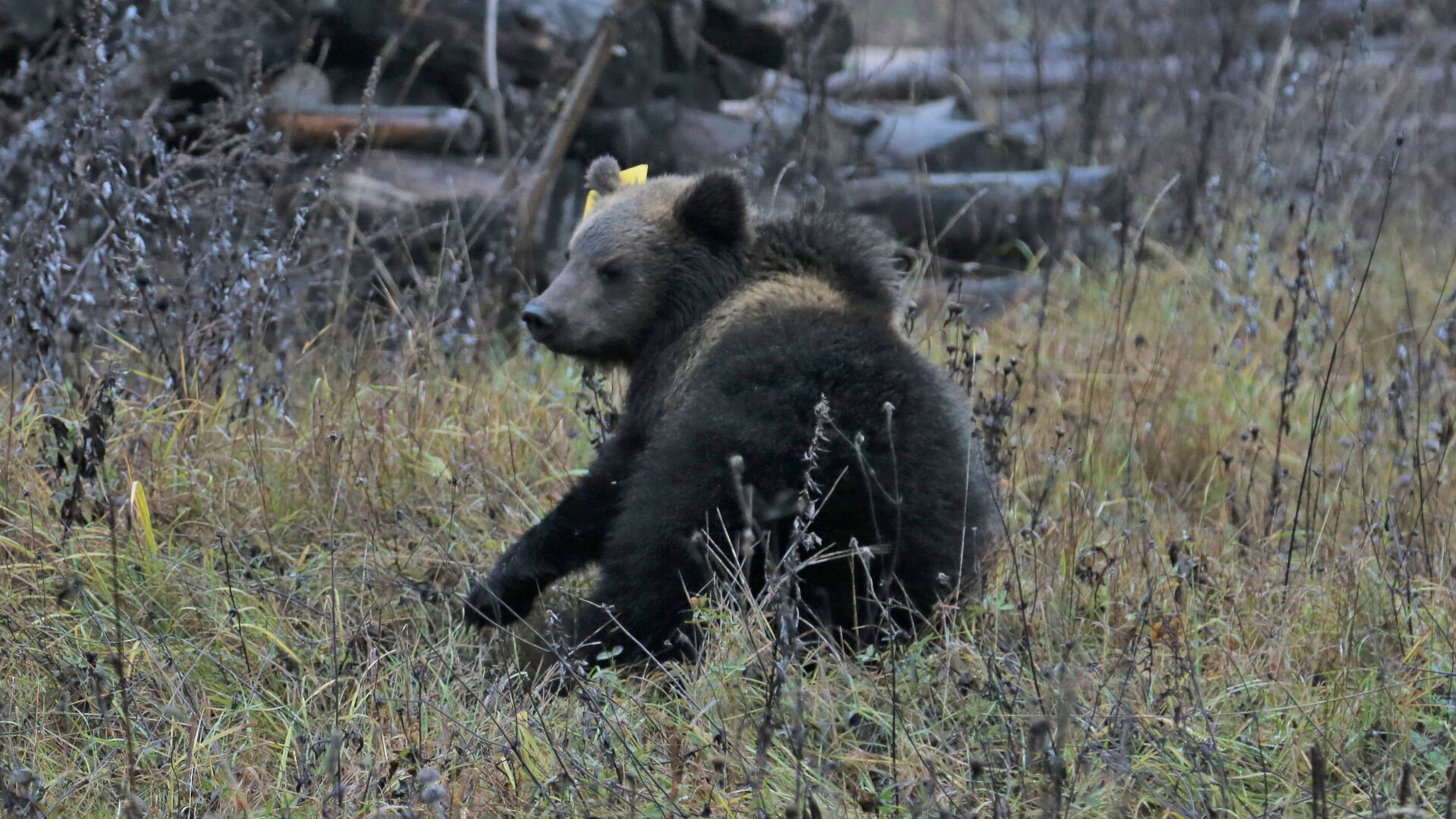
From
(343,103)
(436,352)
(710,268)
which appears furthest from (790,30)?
(710,268)

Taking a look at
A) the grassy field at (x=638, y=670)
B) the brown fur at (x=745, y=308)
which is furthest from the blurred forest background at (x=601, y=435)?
the brown fur at (x=745, y=308)

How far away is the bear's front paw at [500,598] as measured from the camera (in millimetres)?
3789

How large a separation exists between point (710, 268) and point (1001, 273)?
4.41 meters

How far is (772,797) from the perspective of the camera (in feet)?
8.97

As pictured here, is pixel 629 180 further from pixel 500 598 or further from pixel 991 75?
pixel 991 75

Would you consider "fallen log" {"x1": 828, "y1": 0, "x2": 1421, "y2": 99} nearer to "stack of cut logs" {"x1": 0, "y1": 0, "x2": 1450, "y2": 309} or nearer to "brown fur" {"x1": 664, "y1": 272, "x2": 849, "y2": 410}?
"stack of cut logs" {"x1": 0, "y1": 0, "x2": 1450, "y2": 309}

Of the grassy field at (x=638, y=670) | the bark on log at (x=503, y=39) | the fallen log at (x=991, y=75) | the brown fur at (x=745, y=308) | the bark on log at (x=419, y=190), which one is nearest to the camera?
the grassy field at (x=638, y=670)

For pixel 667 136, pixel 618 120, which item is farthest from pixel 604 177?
pixel 667 136

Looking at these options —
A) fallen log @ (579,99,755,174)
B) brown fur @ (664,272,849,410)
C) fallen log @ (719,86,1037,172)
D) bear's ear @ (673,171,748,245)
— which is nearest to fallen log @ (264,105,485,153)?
fallen log @ (579,99,755,174)

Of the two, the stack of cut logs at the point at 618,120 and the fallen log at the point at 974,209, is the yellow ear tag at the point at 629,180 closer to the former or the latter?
the stack of cut logs at the point at 618,120

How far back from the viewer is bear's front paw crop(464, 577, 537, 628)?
149 inches

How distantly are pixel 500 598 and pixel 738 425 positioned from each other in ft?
3.02

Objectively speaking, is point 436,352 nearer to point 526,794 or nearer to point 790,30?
point 526,794

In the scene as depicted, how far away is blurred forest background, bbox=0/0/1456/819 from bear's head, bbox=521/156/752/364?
35 centimetres
